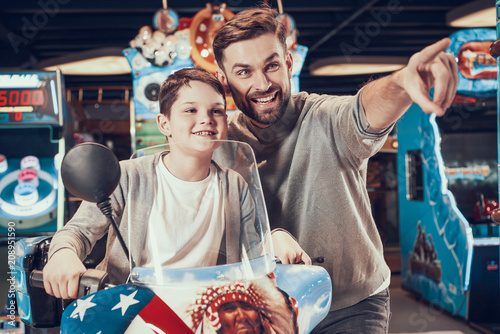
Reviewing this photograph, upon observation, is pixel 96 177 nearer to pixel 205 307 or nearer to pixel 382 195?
pixel 205 307

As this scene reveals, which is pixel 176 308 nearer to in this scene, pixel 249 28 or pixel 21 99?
pixel 249 28

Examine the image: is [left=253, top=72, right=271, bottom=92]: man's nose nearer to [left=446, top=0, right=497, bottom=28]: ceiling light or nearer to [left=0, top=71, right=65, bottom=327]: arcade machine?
[left=0, top=71, right=65, bottom=327]: arcade machine

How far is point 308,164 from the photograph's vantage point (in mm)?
Answer: 1565

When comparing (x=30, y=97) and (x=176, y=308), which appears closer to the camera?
(x=176, y=308)

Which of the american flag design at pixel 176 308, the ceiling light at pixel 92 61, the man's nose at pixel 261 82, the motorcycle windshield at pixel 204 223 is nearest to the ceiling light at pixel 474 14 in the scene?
the man's nose at pixel 261 82

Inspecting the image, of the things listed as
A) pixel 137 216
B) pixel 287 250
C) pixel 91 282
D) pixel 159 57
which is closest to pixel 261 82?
pixel 287 250

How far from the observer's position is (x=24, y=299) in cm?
141

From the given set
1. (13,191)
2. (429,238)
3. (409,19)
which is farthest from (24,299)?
(409,19)

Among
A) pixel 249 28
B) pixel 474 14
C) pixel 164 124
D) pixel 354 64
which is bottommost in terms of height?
pixel 164 124

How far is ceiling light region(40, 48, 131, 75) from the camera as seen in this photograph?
632 cm

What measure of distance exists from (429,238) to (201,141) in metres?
4.87

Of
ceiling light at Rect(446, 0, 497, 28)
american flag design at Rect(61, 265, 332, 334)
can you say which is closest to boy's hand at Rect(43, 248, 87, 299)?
american flag design at Rect(61, 265, 332, 334)

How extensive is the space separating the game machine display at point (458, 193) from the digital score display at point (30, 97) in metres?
3.63

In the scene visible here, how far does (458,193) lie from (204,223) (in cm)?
497
